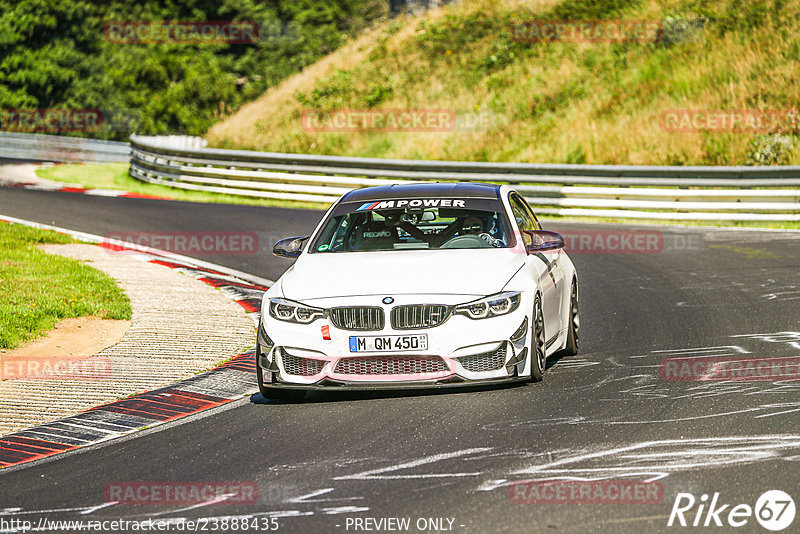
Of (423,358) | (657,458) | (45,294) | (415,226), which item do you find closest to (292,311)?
(423,358)

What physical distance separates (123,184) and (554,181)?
12.2 metres

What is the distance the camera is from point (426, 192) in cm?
988

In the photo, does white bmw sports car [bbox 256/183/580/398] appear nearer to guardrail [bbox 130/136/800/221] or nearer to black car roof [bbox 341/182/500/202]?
black car roof [bbox 341/182/500/202]

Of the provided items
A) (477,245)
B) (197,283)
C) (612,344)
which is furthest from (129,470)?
(197,283)

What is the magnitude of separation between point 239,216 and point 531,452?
617 inches

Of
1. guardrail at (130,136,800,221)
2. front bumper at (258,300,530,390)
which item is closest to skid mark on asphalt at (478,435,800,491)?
front bumper at (258,300,530,390)

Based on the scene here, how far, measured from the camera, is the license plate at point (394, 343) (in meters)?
7.93

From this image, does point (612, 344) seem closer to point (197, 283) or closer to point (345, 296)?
point (345, 296)

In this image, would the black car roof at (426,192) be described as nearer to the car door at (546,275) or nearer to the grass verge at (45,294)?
the car door at (546,275)

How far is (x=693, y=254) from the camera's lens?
659 inches

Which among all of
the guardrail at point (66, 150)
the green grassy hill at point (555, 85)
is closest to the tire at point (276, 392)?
the green grassy hill at point (555, 85)

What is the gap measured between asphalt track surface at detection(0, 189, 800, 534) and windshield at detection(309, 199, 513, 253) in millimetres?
1263

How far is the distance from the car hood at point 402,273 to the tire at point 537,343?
327mm

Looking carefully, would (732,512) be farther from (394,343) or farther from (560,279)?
(560,279)
